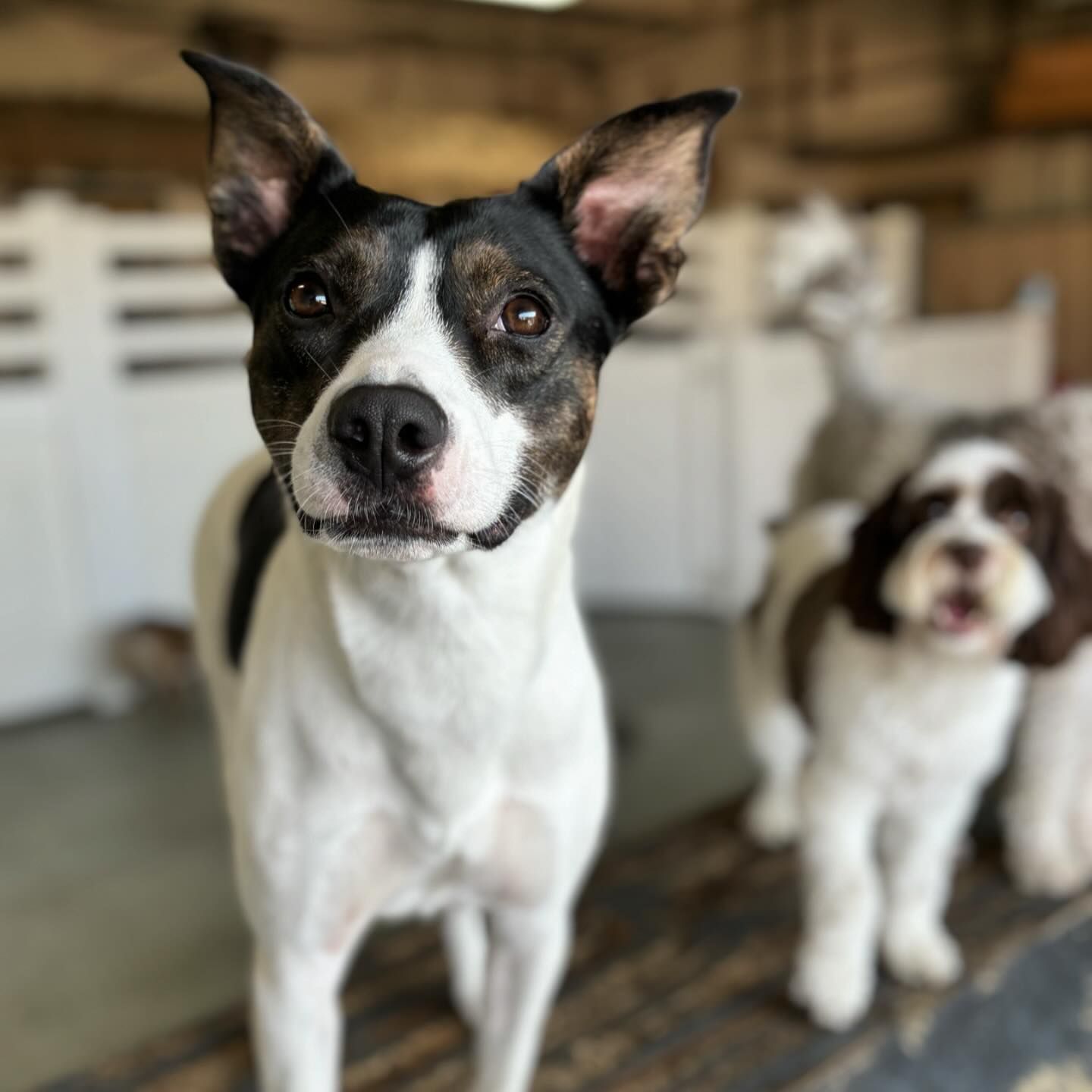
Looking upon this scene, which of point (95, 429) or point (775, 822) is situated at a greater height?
point (95, 429)

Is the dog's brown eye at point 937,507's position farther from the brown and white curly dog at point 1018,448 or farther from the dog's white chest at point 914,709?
the brown and white curly dog at point 1018,448

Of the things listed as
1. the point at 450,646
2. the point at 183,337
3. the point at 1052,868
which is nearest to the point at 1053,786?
the point at 1052,868

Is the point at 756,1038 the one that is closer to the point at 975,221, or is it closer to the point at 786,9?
the point at 975,221

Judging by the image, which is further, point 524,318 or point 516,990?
point 516,990

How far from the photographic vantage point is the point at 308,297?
91cm

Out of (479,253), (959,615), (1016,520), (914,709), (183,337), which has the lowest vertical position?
(914,709)

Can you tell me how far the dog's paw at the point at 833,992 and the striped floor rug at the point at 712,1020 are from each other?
2 centimetres

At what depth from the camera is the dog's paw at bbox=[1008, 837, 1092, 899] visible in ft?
6.20

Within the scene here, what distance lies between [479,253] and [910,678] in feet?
3.09

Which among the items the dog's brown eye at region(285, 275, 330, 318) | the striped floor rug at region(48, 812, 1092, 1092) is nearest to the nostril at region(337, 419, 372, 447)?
the dog's brown eye at region(285, 275, 330, 318)

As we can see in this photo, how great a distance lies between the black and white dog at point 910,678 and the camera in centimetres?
139

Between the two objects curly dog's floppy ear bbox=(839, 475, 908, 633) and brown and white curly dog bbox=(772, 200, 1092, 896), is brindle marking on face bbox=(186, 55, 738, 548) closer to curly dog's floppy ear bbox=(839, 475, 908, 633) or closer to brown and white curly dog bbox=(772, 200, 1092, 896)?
curly dog's floppy ear bbox=(839, 475, 908, 633)

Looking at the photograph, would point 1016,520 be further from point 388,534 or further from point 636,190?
point 388,534

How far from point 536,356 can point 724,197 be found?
161 inches
